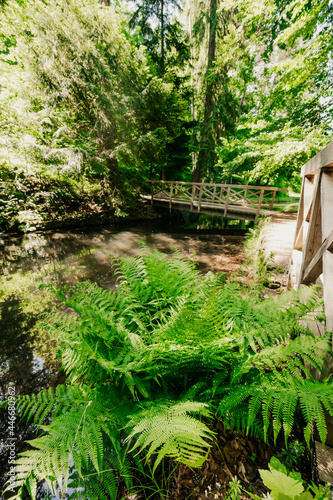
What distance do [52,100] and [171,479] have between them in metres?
11.4

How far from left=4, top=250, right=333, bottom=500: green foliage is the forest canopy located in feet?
15.4

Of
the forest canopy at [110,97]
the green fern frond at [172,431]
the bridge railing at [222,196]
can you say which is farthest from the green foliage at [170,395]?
the bridge railing at [222,196]

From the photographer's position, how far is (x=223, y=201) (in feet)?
35.5

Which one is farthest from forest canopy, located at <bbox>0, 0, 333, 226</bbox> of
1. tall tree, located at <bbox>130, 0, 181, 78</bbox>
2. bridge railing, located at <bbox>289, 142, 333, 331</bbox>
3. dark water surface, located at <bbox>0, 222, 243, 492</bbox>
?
bridge railing, located at <bbox>289, 142, 333, 331</bbox>

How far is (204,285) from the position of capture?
72.5 inches

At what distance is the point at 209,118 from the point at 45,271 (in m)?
12.5

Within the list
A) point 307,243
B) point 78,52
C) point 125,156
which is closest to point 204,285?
point 307,243

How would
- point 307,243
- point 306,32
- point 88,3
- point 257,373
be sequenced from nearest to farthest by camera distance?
point 257,373, point 307,243, point 306,32, point 88,3

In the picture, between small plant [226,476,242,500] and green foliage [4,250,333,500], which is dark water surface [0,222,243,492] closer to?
green foliage [4,250,333,500]

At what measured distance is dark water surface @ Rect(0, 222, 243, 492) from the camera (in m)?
2.48

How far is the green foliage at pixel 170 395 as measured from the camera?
3.02 feet

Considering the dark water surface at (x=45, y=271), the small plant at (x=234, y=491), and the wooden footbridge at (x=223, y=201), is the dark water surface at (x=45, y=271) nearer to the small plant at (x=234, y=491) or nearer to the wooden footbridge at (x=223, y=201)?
the wooden footbridge at (x=223, y=201)

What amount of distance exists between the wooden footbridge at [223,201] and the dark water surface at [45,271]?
147 cm

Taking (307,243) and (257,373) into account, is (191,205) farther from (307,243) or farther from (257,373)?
(257,373)
